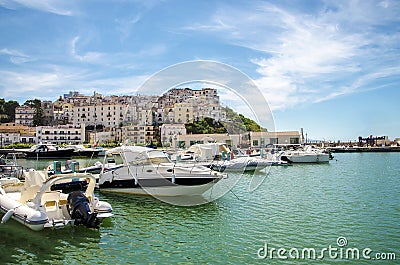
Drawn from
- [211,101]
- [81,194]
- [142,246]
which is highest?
[211,101]

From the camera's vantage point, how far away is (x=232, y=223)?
1512cm

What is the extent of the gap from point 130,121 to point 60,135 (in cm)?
9107

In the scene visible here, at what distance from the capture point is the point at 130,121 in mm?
38156

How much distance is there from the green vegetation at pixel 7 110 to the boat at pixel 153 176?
153m

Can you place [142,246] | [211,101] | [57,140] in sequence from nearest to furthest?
1. [142,246]
2. [211,101]
3. [57,140]

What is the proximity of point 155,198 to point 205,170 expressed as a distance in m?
3.44

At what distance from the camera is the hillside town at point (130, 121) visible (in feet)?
84.8

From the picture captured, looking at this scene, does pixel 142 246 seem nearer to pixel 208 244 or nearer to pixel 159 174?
pixel 208 244

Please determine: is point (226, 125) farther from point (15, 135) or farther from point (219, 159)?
point (15, 135)

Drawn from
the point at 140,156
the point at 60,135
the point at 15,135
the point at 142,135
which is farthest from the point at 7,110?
the point at 140,156

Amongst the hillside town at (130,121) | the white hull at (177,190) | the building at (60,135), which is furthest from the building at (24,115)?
the white hull at (177,190)

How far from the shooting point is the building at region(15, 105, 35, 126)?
482 feet

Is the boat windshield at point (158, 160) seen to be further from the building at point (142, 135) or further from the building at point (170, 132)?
the building at point (170, 132)

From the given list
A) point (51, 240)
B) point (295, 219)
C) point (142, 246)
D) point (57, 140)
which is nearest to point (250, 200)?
point (295, 219)
